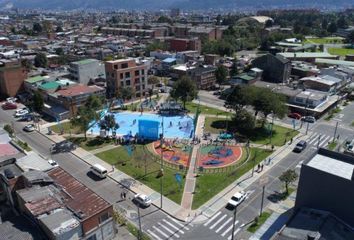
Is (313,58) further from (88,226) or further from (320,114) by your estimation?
(88,226)

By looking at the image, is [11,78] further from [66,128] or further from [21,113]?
[66,128]

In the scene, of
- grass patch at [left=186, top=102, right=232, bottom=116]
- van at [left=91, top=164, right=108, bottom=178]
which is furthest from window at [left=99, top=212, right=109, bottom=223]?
grass patch at [left=186, top=102, right=232, bottom=116]

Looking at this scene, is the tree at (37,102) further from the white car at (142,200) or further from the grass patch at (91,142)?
the white car at (142,200)

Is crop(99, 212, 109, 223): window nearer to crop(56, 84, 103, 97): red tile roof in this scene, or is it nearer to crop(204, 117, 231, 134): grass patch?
crop(204, 117, 231, 134): grass patch

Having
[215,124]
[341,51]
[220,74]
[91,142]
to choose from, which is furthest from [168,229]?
[341,51]

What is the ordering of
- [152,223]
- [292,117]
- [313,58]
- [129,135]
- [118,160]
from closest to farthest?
[152,223], [118,160], [129,135], [292,117], [313,58]

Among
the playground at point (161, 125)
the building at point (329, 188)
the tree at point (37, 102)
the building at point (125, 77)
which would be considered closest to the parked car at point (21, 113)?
the tree at point (37, 102)

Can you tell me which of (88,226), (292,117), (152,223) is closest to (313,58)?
(292,117)
